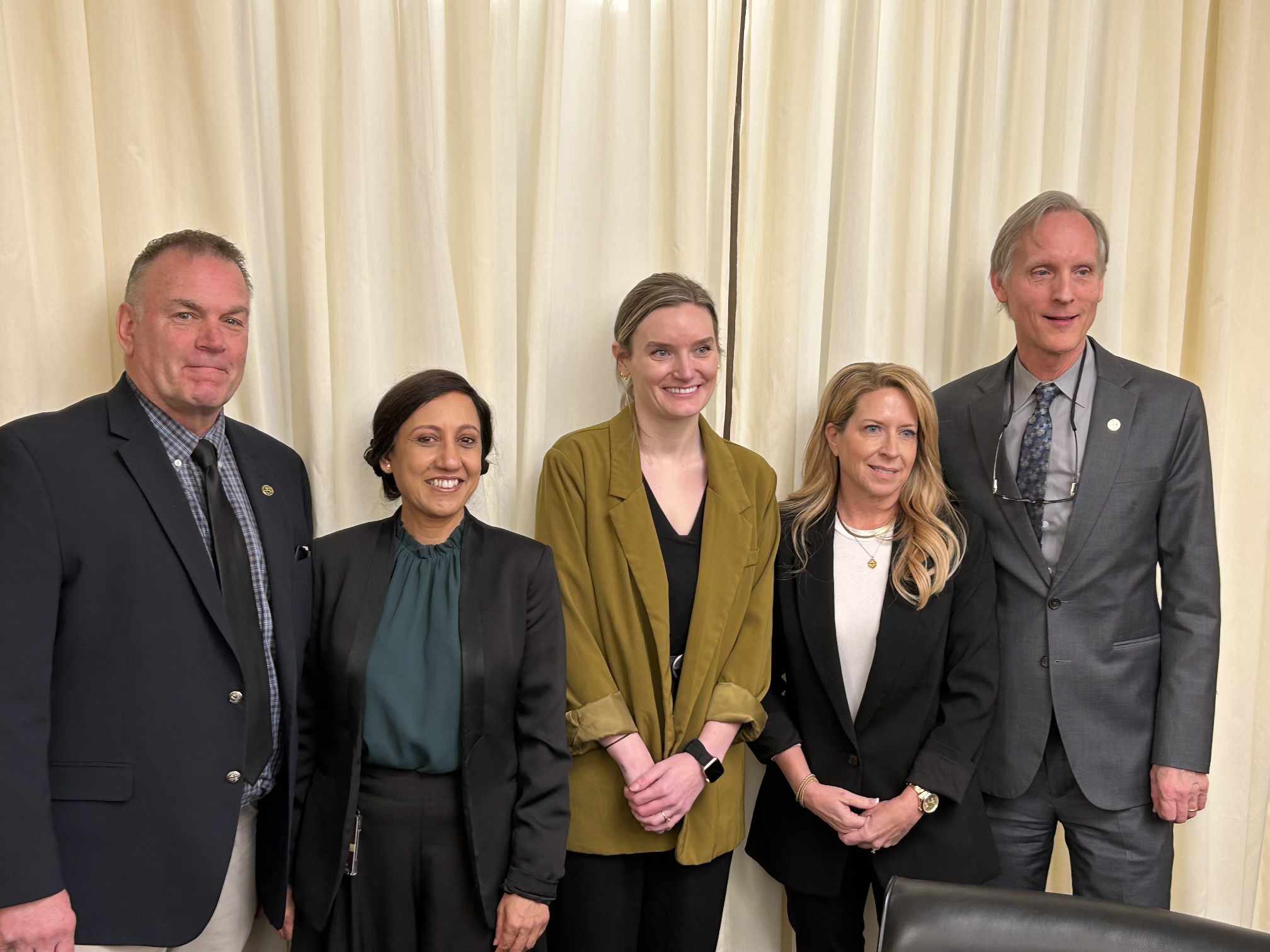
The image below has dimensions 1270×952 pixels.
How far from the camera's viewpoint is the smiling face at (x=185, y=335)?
5.57ft

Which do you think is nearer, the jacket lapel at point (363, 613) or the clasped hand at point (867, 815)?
the jacket lapel at point (363, 613)

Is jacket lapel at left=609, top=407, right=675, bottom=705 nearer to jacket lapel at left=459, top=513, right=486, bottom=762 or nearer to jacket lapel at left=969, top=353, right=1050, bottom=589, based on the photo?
jacket lapel at left=459, top=513, right=486, bottom=762

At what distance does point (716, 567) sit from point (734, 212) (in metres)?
0.96

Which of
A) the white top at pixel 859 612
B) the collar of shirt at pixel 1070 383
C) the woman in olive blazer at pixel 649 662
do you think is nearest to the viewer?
the woman in olive blazer at pixel 649 662

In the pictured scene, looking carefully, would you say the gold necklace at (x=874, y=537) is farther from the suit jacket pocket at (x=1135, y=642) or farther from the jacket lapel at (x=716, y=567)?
the suit jacket pocket at (x=1135, y=642)

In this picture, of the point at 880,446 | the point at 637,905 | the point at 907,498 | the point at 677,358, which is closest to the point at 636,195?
the point at 677,358

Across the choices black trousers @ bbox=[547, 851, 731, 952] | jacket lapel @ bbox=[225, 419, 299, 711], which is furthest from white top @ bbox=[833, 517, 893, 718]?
jacket lapel @ bbox=[225, 419, 299, 711]

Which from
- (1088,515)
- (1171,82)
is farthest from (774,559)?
(1171,82)

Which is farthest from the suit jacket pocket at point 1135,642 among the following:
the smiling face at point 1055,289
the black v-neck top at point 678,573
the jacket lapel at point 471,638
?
the jacket lapel at point 471,638

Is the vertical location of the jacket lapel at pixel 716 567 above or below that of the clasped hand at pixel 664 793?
above

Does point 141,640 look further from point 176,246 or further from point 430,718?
point 176,246

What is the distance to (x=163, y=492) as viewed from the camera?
5.51ft

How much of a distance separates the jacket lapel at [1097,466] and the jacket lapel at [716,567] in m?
0.72

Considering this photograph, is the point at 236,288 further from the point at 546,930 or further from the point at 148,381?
the point at 546,930
